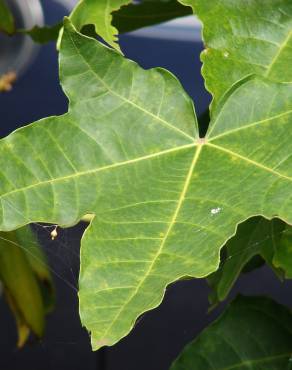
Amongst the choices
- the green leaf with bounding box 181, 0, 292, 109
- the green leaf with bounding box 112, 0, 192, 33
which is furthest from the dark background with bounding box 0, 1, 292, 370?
the green leaf with bounding box 181, 0, 292, 109

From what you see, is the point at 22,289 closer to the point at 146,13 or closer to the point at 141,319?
the point at 146,13

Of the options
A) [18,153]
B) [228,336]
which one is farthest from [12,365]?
[18,153]

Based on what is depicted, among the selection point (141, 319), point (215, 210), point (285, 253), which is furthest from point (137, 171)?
point (141, 319)

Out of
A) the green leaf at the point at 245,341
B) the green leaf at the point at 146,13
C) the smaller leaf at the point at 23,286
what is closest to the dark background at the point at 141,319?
the smaller leaf at the point at 23,286

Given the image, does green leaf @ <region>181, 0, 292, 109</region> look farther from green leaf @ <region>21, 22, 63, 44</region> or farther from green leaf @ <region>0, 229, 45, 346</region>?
green leaf @ <region>0, 229, 45, 346</region>

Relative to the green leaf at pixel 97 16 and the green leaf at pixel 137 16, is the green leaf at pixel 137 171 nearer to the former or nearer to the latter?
the green leaf at pixel 97 16

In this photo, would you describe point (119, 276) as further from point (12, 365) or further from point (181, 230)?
point (12, 365)
